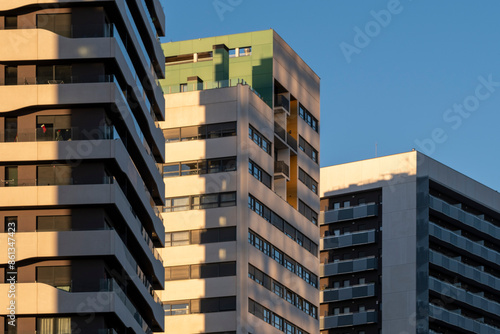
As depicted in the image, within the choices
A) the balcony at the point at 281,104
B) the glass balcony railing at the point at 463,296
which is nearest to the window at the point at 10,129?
the balcony at the point at 281,104

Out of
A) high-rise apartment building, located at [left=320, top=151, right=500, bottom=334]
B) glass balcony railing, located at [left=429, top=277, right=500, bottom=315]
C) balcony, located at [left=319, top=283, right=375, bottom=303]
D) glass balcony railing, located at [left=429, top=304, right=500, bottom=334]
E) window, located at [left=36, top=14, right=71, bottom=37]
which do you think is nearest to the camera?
window, located at [left=36, top=14, right=71, bottom=37]

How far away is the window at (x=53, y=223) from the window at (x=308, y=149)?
52.0 metres

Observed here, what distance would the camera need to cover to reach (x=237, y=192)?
117750 millimetres

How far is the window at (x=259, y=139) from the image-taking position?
4759 inches

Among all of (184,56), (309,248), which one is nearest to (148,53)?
(184,56)

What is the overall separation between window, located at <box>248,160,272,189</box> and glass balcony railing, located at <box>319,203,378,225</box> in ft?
128

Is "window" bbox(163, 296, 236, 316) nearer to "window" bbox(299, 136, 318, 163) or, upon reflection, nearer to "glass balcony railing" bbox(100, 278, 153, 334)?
"window" bbox(299, 136, 318, 163)

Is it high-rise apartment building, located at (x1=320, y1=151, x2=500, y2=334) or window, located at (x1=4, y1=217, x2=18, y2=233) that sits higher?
high-rise apartment building, located at (x1=320, y1=151, x2=500, y2=334)

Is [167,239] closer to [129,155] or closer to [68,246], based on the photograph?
[129,155]

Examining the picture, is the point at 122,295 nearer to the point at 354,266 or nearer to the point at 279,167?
the point at 279,167

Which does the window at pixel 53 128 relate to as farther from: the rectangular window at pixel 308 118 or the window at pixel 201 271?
the rectangular window at pixel 308 118

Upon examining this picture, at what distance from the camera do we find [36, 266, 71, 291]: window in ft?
265

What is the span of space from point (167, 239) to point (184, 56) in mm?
18972

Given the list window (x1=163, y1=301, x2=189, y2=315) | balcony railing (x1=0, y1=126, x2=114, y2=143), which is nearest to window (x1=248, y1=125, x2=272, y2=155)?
window (x1=163, y1=301, x2=189, y2=315)
